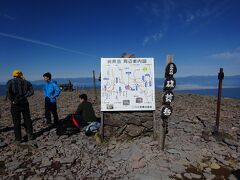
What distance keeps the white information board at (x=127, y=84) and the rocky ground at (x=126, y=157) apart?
1397 mm

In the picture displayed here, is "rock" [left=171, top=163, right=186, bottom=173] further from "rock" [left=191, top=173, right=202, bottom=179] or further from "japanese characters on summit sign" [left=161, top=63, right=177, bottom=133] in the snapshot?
"japanese characters on summit sign" [left=161, top=63, right=177, bottom=133]

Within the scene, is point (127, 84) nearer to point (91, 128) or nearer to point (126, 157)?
point (91, 128)

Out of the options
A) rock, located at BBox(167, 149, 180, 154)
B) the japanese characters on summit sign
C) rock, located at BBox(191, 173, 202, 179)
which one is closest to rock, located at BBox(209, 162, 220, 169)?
rock, located at BBox(191, 173, 202, 179)

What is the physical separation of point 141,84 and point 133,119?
1.42 meters

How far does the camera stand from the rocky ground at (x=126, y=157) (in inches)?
229

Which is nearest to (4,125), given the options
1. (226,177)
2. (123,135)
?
(123,135)

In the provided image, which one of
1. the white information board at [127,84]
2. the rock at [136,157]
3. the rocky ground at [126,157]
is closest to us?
the rocky ground at [126,157]

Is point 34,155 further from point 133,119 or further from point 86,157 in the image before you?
point 133,119

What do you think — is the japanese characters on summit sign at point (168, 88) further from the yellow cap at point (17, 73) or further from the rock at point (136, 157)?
the yellow cap at point (17, 73)

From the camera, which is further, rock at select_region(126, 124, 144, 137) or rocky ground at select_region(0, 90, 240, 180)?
rock at select_region(126, 124, 144, 137)

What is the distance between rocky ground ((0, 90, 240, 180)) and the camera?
583cm

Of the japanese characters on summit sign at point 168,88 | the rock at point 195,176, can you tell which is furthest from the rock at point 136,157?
the rock at point 195,176

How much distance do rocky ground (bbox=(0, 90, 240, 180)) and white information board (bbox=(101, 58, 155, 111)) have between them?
1397mm

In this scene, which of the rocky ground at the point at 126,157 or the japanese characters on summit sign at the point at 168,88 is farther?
the japanese characters on summit sign at the point at 168,88
